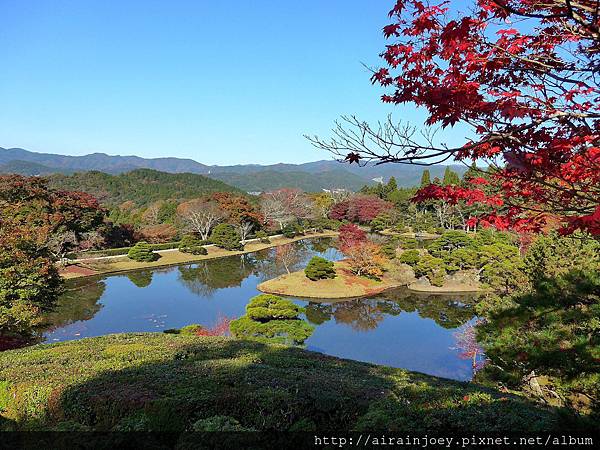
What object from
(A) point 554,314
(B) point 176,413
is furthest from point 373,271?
(B) point 176,413

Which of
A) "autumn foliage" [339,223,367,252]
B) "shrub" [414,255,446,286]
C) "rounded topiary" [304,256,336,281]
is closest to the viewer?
"shrub" [414,255,446,286]

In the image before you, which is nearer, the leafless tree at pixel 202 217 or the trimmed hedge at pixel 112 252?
the trimmed hedge at pixel 112 252

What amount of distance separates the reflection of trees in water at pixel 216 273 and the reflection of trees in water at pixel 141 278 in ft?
7.20

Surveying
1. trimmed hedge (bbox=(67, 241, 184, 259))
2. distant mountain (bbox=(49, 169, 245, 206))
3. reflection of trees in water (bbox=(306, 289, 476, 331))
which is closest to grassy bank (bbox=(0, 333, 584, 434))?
reflection of trees in water (bbox=(306, 289, 476, 331))

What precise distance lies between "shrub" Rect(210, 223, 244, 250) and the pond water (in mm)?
8683

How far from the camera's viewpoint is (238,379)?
525 cm

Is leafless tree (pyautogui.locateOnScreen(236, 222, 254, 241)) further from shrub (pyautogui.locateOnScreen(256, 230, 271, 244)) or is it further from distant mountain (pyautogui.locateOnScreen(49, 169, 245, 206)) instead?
distant mountain (pyautogui.locateOnScreen(49, 169, 245, 206))

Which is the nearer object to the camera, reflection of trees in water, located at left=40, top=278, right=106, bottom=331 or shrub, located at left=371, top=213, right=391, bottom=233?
reflection of trees in water, located at left=40, top=278, right=106, bottom=331

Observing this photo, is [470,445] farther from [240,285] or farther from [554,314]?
[240,285]

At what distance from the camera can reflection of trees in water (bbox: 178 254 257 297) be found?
1006 inches

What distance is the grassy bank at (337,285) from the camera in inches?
899

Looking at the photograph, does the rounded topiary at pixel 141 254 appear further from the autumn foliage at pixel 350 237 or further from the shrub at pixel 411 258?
the shrub at pixel 411 258

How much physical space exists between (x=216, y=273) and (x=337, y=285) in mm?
10365

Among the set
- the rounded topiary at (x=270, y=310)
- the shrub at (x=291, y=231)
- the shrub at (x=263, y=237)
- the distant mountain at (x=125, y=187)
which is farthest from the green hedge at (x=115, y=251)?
the distant mountain at (x=125, y=187)
